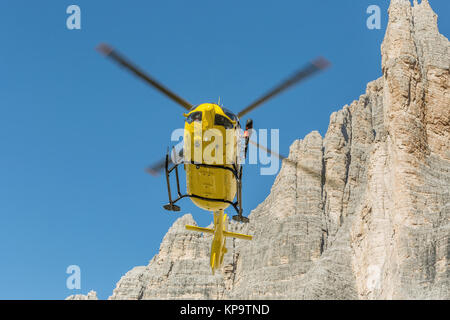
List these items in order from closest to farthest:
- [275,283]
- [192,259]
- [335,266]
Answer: [335,266] → [275,283] → [192,259]

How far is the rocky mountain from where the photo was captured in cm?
5484

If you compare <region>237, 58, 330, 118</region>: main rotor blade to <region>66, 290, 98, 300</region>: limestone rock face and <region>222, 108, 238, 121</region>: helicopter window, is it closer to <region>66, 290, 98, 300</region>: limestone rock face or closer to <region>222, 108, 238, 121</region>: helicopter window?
<region>222, 108, 238, 121</region>: helicopter window

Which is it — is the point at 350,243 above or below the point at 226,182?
above

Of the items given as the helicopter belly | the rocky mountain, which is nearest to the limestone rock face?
the rocky mountain

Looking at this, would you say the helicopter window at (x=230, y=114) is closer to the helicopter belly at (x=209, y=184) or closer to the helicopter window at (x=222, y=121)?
the helicopter window at (x=222, y=121)

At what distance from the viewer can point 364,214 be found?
70812mm

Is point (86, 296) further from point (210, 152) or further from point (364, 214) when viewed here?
point (210, 152)

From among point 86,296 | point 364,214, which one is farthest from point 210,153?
point 86,296

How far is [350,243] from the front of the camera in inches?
3014

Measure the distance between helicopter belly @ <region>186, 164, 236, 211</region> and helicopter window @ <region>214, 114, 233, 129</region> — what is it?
1402mm
